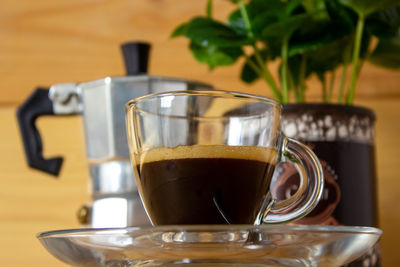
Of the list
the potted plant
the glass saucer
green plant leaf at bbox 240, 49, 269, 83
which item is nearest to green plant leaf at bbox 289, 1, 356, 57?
the potted plant

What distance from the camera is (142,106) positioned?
401mm

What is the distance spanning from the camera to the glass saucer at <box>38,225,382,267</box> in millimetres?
311

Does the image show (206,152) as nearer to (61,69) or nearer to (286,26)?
(286,26)

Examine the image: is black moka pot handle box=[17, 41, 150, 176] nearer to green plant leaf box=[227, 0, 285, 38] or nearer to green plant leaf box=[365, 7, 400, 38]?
green plant leaf box=[227, 0, 285, 38]

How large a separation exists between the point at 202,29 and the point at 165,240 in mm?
265

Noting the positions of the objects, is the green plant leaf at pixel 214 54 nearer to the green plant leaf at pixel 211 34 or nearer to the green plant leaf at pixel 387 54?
the green plant leaf at pixel 211 34

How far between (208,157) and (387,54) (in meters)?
0.28

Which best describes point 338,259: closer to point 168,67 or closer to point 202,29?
A: point 202,29

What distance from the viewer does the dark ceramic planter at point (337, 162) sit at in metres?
0.49

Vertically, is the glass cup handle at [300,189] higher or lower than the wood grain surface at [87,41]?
lower

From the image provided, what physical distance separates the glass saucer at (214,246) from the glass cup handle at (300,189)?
0.21ft

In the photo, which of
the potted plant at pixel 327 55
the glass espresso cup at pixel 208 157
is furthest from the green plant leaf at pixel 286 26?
the glass espresso cup at pixel 208 157

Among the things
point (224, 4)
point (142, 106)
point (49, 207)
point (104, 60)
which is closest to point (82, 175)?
point (49, 207)

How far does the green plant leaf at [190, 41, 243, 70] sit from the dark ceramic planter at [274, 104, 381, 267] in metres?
0.10
